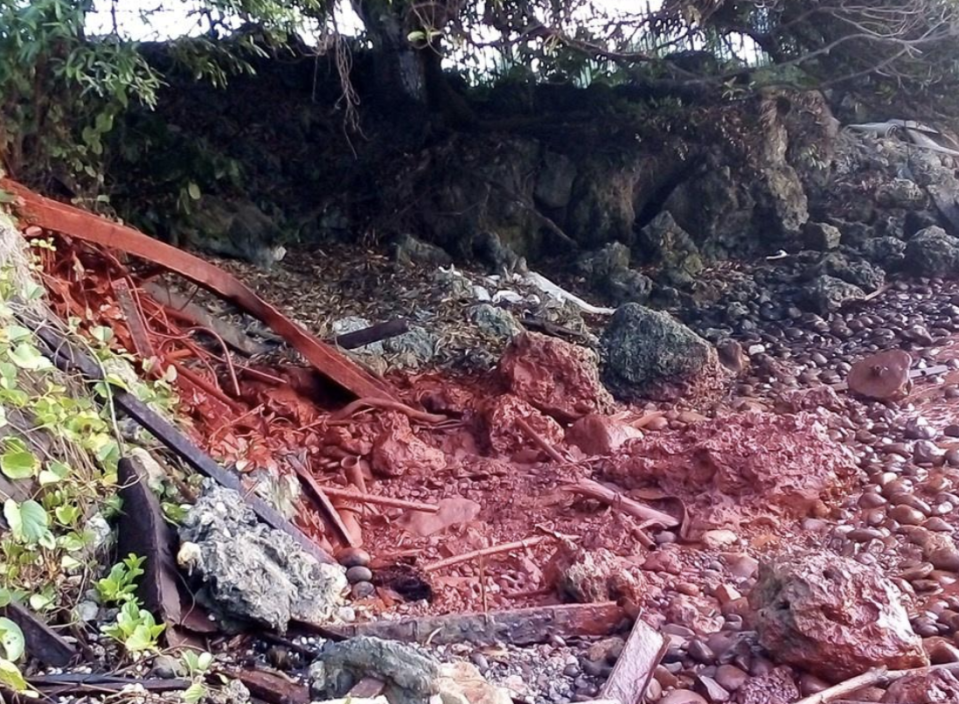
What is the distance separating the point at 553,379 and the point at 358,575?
1745 millimetres

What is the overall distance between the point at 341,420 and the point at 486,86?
4100 millimetres

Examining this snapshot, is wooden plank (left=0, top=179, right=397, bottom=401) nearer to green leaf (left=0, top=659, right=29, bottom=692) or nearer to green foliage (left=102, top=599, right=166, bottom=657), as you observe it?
green foliage (left=102, top=599, right=166, bottom=657)

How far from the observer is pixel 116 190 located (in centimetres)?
530

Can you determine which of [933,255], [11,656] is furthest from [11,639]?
[933,255]

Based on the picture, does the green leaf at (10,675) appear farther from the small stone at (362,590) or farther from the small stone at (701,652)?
the small stone at (701,652)

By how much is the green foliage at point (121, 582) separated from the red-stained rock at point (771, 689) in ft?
4.52

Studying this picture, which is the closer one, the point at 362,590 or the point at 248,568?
the point at 248,568

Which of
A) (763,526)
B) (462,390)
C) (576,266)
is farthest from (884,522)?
(576,266)

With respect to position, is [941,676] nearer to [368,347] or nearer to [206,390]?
[206,390]

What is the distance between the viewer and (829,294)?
594cm

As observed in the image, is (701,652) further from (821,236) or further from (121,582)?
(821,236)

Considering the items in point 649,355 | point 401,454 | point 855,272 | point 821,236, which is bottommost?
point 401,454

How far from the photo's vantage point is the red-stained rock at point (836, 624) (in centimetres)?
209

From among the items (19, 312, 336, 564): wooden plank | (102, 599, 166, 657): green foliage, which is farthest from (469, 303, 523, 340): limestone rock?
(102, 599, 166, 657): green foliage
